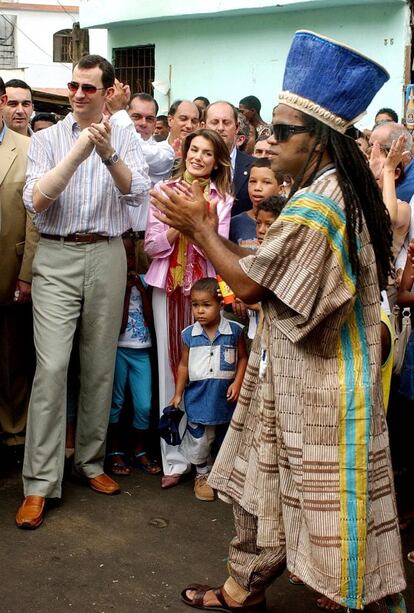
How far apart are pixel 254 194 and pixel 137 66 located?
40.6 ft

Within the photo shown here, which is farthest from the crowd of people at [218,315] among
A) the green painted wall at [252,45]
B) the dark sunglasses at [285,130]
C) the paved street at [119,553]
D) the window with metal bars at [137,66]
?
the window with metal bars at [137,66]

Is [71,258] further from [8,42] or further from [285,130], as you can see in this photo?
[8,42]

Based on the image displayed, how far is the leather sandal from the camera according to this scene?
3617mm

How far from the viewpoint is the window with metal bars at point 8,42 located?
31.9 m

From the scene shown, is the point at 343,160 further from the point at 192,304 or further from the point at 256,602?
the point at 192,304

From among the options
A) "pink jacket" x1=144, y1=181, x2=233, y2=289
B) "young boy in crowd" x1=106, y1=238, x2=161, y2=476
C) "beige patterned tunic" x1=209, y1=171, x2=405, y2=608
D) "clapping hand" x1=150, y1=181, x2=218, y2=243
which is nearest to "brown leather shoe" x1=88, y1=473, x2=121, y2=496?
"young boy in crowd" x1=106, y1=238, x2=161, y2=476

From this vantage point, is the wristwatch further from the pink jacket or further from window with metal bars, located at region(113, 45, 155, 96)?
window with metal bars, located at region(113, 45, 155, 96)

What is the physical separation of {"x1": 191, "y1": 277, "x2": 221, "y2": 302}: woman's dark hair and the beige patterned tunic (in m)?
1.77

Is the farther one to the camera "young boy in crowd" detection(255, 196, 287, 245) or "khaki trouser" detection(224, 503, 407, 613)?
"young boy in crowd" detection(255, 196, 287, 245)

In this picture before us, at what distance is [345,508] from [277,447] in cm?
34

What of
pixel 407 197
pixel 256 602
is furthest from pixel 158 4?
pixel 256 602

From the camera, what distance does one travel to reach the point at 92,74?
480 centimetres

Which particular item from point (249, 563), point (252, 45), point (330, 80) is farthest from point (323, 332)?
point (252, 45)

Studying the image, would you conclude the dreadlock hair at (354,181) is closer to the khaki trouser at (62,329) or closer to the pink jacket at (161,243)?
the khaki trouser at (62,329)
